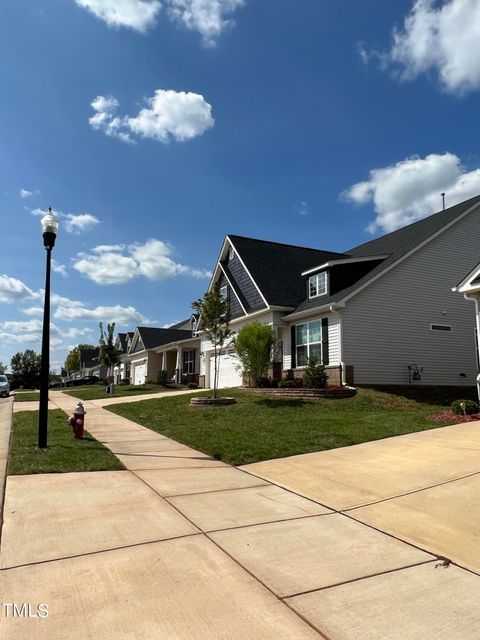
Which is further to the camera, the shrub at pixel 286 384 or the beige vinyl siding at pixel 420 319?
the shrub at pixel 286 384

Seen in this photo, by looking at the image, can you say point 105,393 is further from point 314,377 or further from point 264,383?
point 314,377

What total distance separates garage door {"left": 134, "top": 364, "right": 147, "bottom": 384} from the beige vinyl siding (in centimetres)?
3022

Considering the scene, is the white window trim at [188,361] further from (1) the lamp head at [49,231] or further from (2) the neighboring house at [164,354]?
(1) the lamp head at [49,231]

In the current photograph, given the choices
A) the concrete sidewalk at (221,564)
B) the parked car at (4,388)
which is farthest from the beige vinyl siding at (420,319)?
the parked car at (4,388)

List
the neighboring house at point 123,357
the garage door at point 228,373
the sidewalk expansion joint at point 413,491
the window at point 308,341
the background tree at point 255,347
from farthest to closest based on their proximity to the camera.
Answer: the neighboring house at point 123,357 < the garage door at point 228,373 < the window at point 308,341 < the background tree at point 255,347 < the sidewalk expansion joint at point 413,491

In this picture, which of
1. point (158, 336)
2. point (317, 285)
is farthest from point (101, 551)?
point (158, 336)

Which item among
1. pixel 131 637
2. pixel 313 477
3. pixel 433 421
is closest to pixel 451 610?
pixel 131 637

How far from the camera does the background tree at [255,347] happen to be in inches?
790

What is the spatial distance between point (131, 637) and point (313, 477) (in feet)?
14.9

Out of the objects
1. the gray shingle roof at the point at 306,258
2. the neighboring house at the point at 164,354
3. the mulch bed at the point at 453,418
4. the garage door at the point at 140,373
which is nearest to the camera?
the mulch bed at the point at 453,418

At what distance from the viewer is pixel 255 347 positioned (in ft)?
65.8

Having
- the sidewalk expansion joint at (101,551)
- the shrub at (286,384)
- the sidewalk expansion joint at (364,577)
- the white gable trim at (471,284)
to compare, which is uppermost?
the white gable trim at (471,284)

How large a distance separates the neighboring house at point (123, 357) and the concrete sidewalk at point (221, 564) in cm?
4760

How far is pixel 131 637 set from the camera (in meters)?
2.96
